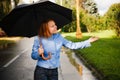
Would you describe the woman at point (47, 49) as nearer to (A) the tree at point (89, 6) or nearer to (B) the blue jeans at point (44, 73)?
(B) the blue jeans at point (44, 73)

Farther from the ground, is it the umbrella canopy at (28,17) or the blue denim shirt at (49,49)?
the umbrella canopy at (28,17)

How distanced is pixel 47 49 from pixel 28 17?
3.60ft

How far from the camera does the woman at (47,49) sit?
5645 millimetres

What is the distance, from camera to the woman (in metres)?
5.64

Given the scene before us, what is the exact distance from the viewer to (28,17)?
656cm

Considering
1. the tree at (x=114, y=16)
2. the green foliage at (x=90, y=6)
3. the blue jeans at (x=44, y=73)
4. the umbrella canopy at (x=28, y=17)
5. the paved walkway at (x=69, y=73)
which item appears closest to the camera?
the blue jeans at (x=44, y=73)

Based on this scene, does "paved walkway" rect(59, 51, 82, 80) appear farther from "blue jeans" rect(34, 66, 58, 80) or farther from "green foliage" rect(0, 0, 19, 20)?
"green foliage" rect(0, 0, 19, 20)

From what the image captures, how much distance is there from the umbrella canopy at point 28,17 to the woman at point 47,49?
2.62ft

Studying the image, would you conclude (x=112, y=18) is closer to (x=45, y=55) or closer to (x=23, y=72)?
(x=23, y=72)

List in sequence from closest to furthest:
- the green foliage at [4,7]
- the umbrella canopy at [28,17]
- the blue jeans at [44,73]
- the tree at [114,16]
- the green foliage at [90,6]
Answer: the blue jeans at [44,73]
the umbrella canopy at [28,17]
the tree at [114,16]
the green foliage at [4,7]
the green foliage at [90,6]

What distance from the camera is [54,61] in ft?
18.8

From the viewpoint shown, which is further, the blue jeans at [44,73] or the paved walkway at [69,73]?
the paved walkway at [69,73]

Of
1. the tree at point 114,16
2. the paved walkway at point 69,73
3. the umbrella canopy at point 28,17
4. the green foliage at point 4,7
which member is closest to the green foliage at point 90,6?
the green foliage at point 4,7

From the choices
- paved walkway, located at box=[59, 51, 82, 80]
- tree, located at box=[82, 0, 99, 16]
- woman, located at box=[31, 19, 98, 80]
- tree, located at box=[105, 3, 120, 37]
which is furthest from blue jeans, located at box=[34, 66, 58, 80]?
tree, located at box=[82, 0, 99, 16]
